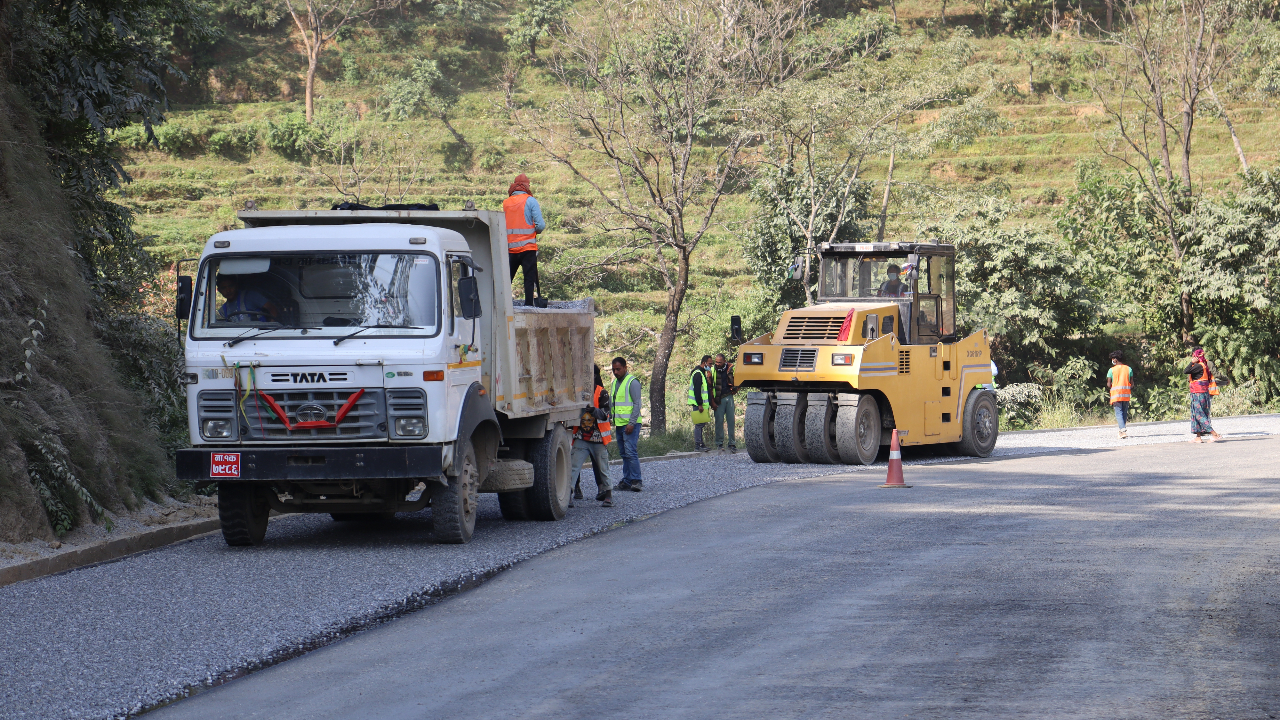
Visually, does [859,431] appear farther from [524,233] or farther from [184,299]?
[184,299]

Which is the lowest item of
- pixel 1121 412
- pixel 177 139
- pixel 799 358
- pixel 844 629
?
pixel 844 629

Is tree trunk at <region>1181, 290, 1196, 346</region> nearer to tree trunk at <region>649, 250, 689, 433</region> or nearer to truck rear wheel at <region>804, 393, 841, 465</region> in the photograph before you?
tree trunk at <region>649, 250, 689, 433</region>

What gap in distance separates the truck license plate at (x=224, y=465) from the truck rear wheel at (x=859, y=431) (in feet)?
34.1

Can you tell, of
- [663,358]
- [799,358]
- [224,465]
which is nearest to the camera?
[224,465]

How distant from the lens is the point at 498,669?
255 inches

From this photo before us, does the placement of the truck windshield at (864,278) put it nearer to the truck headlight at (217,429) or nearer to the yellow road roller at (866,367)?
the yellow road roller at (866,367)

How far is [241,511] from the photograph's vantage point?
1079 centimetres

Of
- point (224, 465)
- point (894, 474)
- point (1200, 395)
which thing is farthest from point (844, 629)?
point (1200, 395)

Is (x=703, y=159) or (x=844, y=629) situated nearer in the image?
(x=844, y=629)

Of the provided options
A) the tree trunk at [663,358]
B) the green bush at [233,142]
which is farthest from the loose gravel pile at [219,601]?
the green bush at [233,142]

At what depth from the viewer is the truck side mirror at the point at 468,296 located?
1065 centimetres

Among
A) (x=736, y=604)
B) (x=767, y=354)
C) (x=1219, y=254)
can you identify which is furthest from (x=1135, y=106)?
(x=736, y=604)

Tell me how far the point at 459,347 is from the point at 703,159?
42.2m

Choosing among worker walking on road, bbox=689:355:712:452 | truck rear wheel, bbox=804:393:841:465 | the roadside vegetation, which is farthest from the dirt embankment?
worker walking on road, bbox=689:355:712:452
